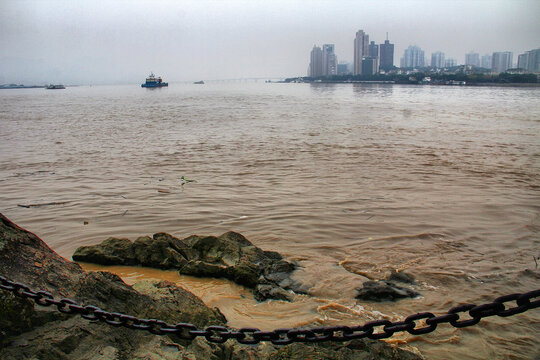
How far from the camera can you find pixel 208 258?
16.6 ft

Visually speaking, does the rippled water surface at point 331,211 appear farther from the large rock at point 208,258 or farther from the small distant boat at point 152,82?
the small distant boat at point 152,82

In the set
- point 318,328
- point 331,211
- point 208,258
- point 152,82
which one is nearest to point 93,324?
point 318,328

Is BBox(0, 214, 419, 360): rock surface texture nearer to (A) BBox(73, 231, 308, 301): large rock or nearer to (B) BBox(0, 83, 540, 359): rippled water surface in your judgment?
(B) BBox(0, 83, 540, 359): rippled water surface

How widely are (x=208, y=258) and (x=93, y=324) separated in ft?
7.74

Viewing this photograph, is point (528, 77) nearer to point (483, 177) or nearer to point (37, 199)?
point (483, 177)

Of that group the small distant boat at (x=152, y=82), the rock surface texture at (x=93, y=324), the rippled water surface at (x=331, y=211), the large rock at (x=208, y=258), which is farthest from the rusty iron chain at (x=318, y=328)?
the small distant boat at (x=152, y=82)

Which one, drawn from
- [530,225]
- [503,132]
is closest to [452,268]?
[530,225]

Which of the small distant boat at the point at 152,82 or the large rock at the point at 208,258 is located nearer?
the large rock at the point at 208,258

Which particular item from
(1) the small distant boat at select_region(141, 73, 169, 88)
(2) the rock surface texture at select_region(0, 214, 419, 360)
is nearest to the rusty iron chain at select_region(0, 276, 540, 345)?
(2) the rock surface texture at select_region(0, 214, 419, 360)

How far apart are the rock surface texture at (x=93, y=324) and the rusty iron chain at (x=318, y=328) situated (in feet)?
0.61

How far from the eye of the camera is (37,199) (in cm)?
819

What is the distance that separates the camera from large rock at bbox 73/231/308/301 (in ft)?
15.0

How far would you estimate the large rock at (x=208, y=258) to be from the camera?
457cm

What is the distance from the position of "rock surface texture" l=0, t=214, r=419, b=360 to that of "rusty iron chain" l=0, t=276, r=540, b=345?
0.61 ft
